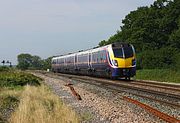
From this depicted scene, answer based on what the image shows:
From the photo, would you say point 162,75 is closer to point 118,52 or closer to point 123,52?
point 123,52

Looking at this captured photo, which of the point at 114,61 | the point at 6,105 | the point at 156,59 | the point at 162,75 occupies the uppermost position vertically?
the point at 156,59

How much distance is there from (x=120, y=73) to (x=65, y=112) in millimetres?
20456

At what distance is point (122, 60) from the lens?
33625 mm

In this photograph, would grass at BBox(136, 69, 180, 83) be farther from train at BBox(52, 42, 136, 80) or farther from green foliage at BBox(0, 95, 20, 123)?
green foliage at BBox(0, 95, 20, 123)

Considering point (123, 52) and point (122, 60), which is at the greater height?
point (123, 52)

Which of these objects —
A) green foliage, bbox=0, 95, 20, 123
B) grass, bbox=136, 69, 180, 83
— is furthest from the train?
green foliage, bbox=0, 95, 20, 123

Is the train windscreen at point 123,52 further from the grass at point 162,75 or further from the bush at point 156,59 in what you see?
Answer: the bush at point 156,59

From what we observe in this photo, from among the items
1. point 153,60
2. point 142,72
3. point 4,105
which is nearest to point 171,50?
point 153,60

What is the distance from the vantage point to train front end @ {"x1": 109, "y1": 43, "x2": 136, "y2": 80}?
110 feet

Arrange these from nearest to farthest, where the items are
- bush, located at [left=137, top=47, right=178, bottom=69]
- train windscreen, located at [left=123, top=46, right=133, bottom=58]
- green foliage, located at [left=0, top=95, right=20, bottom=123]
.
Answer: green foliage, located at [left=0, top=95, right=20, bottom=123] → train windscreen, located at [left=123, top=46, right=133, bottom=58] → bush, located at [left=137, top=47, right=178, bottom=69]

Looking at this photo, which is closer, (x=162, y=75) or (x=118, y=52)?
(x=118, y=52)

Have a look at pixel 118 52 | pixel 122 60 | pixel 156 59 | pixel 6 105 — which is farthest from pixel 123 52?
pixel 6 105

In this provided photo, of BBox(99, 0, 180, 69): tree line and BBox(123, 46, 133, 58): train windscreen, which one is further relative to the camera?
BBox(99, 0, 180, 69): tree line

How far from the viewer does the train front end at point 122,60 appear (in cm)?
3347
